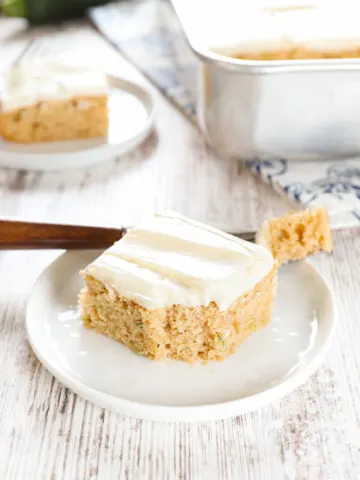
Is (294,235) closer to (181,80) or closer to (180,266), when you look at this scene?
(180,266)

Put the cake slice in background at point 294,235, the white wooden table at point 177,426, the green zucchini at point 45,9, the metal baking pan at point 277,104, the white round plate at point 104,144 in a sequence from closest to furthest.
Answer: the white wooden table at point 177,426
the cake slice in background at point 294,235
the metal baking pan at point 277,104
the white round plate at point 104,144
the green zucchini at point 45,9

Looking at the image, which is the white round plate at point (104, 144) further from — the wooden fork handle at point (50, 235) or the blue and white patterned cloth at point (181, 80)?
the wooden fork handle at point (50, 235)

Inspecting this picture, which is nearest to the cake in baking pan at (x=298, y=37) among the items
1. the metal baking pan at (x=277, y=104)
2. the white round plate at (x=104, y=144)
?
the metal baking pan at (x=277, y=104)

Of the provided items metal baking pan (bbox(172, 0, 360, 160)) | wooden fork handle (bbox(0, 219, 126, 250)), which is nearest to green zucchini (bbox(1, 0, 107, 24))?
metal baking pan (bbox(172, 0, 360, 160))

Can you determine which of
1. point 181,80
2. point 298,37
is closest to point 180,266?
point 298,37

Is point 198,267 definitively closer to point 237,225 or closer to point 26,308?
point 26,308
